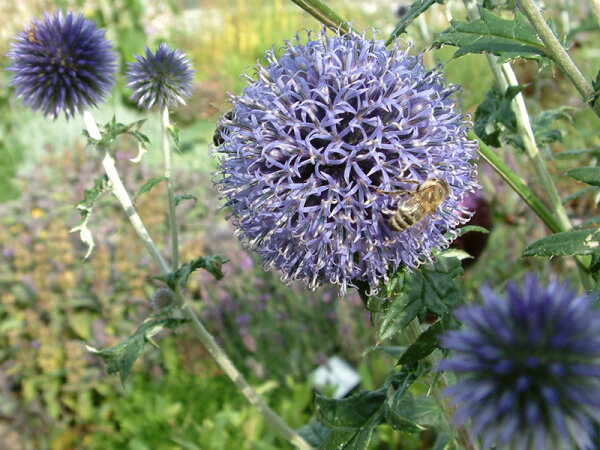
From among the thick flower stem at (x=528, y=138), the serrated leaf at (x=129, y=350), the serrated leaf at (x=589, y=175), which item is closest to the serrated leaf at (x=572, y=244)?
the serrated leaf at (x=589, y=175)

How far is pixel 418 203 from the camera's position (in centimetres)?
131

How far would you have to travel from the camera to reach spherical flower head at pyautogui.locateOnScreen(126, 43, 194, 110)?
82.1 inches

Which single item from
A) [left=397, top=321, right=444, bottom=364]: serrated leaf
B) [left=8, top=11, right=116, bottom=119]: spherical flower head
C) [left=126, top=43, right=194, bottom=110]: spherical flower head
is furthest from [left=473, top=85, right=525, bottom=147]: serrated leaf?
[left=8, top=11, right=116, bottom=119]: spherical flower head

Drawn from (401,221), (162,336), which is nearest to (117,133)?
(401,221)

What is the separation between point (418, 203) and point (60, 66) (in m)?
1.63

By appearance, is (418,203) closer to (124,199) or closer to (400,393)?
(400,393)

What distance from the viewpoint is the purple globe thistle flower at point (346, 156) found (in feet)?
4.35

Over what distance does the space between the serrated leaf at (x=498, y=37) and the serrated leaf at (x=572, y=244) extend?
38cm

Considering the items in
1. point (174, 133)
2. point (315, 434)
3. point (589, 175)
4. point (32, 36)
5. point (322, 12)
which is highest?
point (32, 36)

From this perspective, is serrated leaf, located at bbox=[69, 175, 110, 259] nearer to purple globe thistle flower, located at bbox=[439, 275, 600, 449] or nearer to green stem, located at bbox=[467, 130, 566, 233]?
green stem, located at bbox=[467, 130, 566, 233]

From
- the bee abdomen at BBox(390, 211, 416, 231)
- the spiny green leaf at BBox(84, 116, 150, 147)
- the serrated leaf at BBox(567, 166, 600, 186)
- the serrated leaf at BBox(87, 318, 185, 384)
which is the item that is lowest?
the serrated leaf at BBox(567, 166, 600, 186)

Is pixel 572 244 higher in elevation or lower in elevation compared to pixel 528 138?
lower

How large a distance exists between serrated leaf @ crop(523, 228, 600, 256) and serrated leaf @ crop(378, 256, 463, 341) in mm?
220

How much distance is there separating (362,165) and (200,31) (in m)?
11.1
